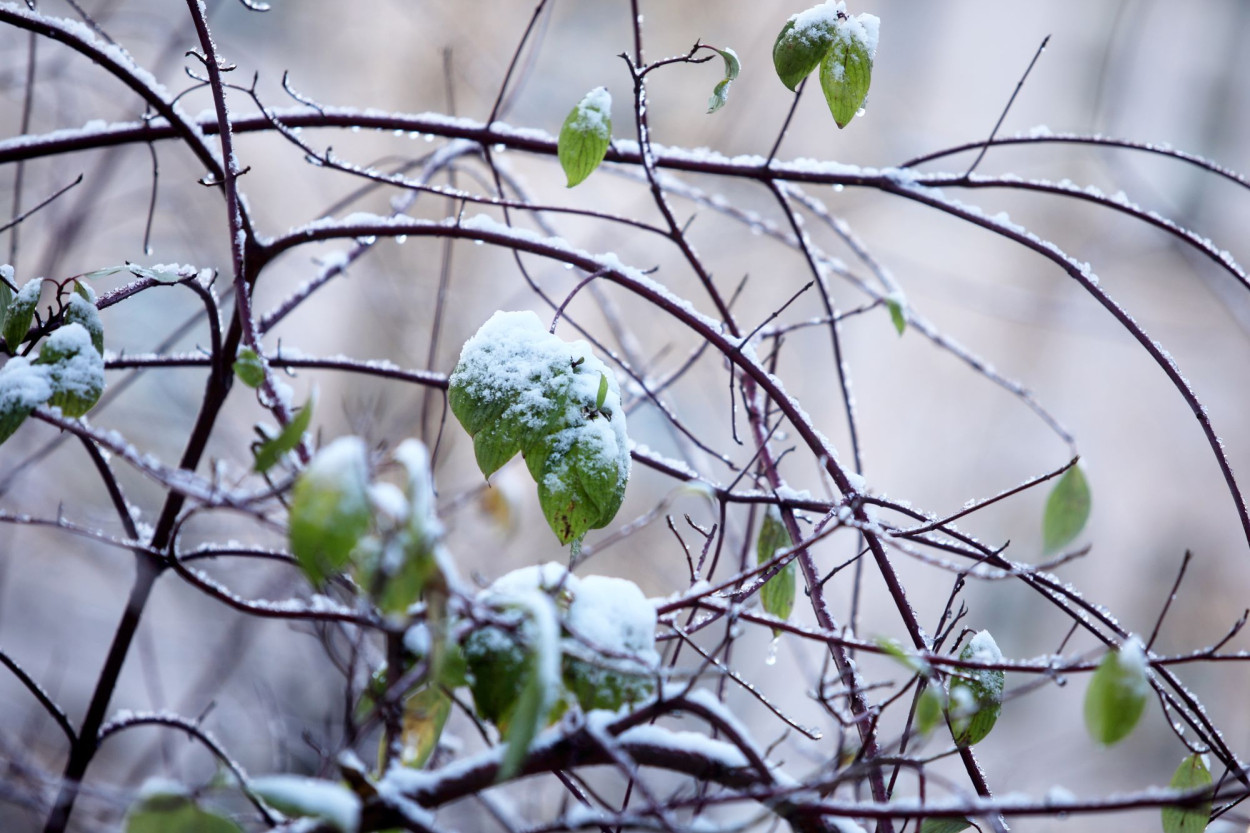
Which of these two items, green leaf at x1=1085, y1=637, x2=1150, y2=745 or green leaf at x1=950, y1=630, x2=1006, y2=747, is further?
green leaf at x1=950, y1=630, x2=1006, y2=747

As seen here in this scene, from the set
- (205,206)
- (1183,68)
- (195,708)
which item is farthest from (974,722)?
(1183,68)

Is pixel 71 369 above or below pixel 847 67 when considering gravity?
below

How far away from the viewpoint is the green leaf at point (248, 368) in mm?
328

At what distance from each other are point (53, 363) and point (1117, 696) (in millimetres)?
454

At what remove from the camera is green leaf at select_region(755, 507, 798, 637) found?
0.48 meters

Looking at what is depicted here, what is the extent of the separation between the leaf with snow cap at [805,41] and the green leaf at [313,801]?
368 mm

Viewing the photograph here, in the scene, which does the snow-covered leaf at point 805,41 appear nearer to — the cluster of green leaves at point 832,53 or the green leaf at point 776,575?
the cluster of green leaves at point 832,53

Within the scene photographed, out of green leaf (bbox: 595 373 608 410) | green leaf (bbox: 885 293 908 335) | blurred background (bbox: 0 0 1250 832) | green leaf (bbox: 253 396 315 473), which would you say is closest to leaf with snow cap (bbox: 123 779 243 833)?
green leaf (bbox: 253 396 315 473)

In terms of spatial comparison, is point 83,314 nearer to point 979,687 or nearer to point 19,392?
point 19,392

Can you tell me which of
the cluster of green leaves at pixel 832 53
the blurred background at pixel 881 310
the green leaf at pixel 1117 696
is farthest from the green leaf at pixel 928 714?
the blurred background at pixel 881 310

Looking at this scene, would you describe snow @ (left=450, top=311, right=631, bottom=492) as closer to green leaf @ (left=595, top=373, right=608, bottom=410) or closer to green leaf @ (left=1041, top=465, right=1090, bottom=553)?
green leaf @ (left=595, top=373, right=608, bottom=410)

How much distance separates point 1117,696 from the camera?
0.93 feet

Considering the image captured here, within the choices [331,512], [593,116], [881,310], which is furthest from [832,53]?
[881,310]

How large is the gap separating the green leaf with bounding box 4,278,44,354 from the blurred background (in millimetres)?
1578
